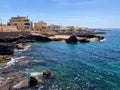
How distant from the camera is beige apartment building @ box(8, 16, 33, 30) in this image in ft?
512

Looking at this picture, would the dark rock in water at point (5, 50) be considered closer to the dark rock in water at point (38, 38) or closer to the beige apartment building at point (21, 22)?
the dark rock in water at point (38, 38)

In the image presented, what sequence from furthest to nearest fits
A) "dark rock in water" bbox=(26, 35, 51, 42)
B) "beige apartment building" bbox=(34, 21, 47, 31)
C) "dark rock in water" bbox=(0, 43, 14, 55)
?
"beige apartment building" bbox=(34, 21, 47, 31) < "dark rock in water" bbox=(26, 35, 51, 42) < "dark rock in water" bbox=(0, 43, 14, 55)

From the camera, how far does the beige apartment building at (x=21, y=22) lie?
156m

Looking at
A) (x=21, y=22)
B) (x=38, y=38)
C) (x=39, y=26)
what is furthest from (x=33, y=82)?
(x=39, y=26)

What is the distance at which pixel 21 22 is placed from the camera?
513 feet

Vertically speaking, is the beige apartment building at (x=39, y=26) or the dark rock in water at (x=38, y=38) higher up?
the beige apartment building at (x=39, y=26)

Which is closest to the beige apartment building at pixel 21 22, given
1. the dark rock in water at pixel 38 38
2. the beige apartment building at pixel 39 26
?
the beige apartment building at pixel 39 26

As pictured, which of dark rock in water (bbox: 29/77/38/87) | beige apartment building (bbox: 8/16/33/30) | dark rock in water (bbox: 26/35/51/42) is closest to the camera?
dark rock in water (bbox: 29/77/38/87)

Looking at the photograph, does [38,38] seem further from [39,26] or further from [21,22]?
[39,26]

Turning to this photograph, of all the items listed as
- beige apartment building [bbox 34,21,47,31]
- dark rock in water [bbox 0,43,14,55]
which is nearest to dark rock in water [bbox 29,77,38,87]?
dark rock in water [bbox 0,43,14,55]

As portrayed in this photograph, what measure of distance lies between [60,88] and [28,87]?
215 inches

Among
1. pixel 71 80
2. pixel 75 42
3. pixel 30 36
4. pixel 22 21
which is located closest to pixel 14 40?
pixel 30 36

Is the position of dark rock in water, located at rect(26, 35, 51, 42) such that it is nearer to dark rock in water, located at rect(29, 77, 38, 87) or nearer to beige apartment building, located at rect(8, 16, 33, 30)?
beige apartment building, located at rect(8, 16, 33, 30)

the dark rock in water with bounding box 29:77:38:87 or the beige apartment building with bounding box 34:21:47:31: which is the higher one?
the beige apartment building with bounding box 34:21:47:31
